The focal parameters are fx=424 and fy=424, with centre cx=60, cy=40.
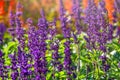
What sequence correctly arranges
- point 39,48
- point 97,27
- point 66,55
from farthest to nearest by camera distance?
1. point 97,27
2. point 66,55
3. point 39,48

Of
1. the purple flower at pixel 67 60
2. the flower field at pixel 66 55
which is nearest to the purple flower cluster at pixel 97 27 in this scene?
the flower field at pixel 66 55

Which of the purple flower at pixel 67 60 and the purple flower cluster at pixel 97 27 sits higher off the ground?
the purple flower cluster at pixel 97 27

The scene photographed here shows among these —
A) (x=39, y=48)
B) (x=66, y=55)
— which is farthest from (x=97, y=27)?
(x=39, y=48)

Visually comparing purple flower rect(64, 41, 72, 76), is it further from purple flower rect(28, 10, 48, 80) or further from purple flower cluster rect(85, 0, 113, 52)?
purple flower cluster rect(85, 0, 113, 52)

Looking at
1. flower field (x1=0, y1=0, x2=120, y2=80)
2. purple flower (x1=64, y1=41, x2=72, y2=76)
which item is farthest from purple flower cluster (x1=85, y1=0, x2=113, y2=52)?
purple flower (x1=64, y1=41, x2=72, y2=76)

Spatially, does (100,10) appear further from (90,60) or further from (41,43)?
(41,43)

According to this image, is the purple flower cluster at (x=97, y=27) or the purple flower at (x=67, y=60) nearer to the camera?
the purple flower at (x=67, y=60)

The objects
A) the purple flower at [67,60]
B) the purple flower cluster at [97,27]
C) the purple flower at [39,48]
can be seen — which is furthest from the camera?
the purple flower cluster at [97,27]

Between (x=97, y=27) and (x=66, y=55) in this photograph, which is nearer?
(x=66, y=55)

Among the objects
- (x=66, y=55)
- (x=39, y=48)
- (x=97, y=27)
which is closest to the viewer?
Answer: (x=39, y=48)

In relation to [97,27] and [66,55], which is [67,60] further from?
[97,27]

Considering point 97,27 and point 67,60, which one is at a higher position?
point 97,27

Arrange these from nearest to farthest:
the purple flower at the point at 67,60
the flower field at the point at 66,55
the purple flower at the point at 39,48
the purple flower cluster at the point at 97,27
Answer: the purple flower at the point at 39,48 < the flower field at the point at 66,55 < the purple flower at the point at 67,60 < the purple flower cluster at the point at 97,27

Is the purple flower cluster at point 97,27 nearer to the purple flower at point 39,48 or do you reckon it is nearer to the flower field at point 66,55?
the flower field at point 66,55
